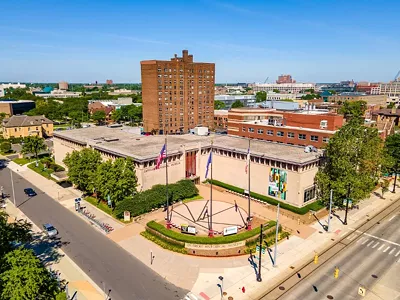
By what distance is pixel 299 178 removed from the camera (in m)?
53.8

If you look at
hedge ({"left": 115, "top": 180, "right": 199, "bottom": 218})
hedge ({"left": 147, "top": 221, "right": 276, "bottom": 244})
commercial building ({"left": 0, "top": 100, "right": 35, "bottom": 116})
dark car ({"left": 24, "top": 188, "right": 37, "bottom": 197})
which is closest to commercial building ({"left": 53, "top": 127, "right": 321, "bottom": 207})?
hedge ({"left": 115, "top": 180, "right": 199, "bottom": 218})

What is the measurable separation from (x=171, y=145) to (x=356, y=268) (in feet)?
143

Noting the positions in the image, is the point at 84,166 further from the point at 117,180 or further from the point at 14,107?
the point at 14,107

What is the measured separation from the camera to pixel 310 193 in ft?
187

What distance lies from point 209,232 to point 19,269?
88.2ft

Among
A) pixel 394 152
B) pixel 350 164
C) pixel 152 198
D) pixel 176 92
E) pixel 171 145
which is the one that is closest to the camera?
pixel 350 164

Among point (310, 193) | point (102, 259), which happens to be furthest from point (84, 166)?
point (310, 193)

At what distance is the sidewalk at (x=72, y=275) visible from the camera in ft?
110

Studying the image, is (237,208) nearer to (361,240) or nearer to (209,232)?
(209,232)

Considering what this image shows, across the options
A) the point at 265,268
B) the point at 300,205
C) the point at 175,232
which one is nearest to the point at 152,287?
the point at 175,232

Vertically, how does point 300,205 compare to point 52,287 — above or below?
below

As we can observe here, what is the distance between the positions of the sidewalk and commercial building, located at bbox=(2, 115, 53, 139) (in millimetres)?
93079

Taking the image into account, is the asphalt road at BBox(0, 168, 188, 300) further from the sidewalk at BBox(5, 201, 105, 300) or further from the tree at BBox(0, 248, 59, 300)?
the tree at BBox(0, 248, 59, 300)

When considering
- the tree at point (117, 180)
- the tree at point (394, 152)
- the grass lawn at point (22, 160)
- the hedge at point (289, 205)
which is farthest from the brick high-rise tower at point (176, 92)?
the tree at point (394, 152)
